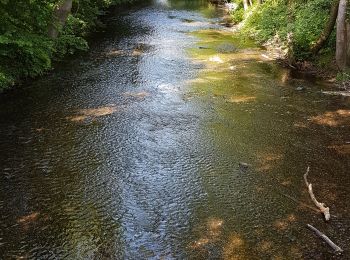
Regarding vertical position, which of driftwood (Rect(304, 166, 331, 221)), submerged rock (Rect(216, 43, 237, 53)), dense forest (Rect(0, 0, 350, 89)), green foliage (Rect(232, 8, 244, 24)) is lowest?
driftwood (Rect(304, 166, 331, 221))

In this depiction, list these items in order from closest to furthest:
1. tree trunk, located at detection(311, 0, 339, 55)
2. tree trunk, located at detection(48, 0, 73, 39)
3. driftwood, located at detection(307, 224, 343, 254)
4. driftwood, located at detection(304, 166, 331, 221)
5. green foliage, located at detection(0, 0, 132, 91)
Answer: driftwood, located at detection(307, 224, 343, 254) → driftwood, located at detection(304, 166, 331, 221) → green foliage, located at detection(0, 0, 132, 91) → tree trunk, located at detection(311, 0, 339, 55) → tree trunk, located at detection(48, 0, 73, 39)

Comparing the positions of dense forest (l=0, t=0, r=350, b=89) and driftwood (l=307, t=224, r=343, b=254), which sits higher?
dense forest (l=0, t=0, r=350, b=89)

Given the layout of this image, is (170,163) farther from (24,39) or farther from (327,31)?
(327,31)

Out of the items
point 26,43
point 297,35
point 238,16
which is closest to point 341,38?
point 297,35

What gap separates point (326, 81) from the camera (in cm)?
1459

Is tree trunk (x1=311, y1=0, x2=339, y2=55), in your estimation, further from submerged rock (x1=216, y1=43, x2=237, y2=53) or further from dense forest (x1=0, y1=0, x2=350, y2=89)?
submerged rock (x1=216, y1=43, x2=237, y2=53)

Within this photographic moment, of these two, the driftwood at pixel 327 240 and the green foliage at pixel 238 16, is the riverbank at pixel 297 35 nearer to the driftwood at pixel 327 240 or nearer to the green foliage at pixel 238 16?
the green foliage at pixel 238 16

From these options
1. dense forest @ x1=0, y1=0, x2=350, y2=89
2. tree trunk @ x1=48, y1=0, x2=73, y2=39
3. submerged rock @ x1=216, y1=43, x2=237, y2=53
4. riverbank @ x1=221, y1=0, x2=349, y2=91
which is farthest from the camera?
submerged rock @ x1=216, y1=43, x2=237, y2=53

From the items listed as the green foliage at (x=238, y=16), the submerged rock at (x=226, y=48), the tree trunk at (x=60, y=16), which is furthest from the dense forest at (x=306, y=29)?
the tree trunk at (x=60, y=16)

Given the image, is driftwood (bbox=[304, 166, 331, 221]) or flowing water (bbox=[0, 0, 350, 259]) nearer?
flowing water (bbox=[0, 0, 350, 259])

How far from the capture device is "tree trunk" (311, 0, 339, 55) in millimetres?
15320

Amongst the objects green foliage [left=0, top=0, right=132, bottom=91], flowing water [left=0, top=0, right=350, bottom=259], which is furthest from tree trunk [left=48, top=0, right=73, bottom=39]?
flowing water [left=0, top=0, right=350, bottom=259]

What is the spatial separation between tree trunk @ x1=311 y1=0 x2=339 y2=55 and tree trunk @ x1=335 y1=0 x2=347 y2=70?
1128 millimetres

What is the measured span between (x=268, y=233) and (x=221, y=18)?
2430 centimetres
